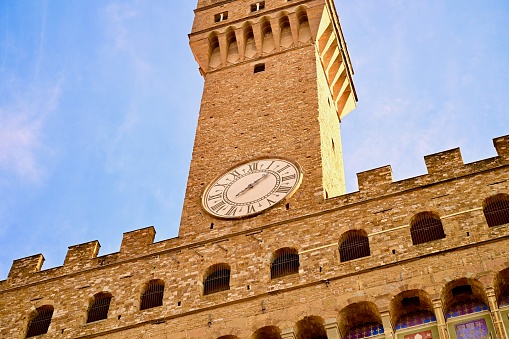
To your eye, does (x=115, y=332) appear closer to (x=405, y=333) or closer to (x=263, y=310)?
(x=263, y=310)

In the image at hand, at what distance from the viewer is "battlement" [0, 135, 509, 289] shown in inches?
808

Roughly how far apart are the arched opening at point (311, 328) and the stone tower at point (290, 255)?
27 millimetres

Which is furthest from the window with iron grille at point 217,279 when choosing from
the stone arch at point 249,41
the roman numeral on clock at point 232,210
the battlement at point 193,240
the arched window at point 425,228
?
the stone arch at point 249,41

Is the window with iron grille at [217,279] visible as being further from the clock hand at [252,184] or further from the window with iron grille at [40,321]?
the window with iron grille at [40,321]

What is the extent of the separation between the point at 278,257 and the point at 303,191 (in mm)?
2215

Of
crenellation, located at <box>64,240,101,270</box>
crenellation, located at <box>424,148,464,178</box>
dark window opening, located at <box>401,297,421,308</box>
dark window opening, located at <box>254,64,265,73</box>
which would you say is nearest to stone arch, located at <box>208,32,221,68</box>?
dark window opening, located at <box>254,64,265,73</box>

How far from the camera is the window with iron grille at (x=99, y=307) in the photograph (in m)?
20.5

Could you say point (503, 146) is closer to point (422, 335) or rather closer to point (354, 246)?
point (354, 246)

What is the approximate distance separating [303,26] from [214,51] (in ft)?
9.69

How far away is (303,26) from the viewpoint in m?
28.3

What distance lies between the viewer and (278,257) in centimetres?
2019

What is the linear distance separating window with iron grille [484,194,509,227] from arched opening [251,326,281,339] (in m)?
4.97

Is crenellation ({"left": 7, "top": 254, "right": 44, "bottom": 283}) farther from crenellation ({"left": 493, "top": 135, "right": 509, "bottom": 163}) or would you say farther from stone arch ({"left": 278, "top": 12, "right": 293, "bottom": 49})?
crenellation ({"left": 493, "top": 135, "right": 509, "bottom": 163})

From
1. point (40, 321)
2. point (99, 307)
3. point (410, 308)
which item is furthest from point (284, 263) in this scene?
point (40, 321)
